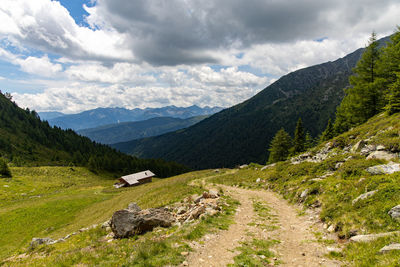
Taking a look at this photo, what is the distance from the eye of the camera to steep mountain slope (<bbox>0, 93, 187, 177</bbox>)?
119938 millimetres

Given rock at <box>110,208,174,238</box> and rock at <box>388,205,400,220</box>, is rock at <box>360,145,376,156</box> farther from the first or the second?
rock at <box>110,208,174,238</box>

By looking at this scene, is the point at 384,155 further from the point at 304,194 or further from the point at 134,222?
the point at 134,222

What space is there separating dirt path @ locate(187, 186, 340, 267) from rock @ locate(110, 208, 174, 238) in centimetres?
472

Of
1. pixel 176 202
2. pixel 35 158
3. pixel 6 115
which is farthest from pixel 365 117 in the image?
pixel 6 115

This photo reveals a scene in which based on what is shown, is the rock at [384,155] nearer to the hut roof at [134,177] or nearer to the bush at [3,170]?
the hut roof at [134,177]

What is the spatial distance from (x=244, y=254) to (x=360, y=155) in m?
17.8

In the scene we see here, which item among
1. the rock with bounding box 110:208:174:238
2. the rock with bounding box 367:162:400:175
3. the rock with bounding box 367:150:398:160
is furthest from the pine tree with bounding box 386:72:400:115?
the rock with bounding box 110:208:174:238

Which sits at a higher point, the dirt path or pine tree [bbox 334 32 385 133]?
pine tree [bbox 334 32 385 133]

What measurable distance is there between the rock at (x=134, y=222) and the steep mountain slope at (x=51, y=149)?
113742mm

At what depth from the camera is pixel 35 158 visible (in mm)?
124375

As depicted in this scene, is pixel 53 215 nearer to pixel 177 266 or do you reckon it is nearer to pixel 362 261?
pixel 177 266

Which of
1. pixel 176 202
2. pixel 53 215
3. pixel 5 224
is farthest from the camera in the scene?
pixel 53 215

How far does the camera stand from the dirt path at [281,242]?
845 centimetres

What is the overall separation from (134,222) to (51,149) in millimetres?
184976
